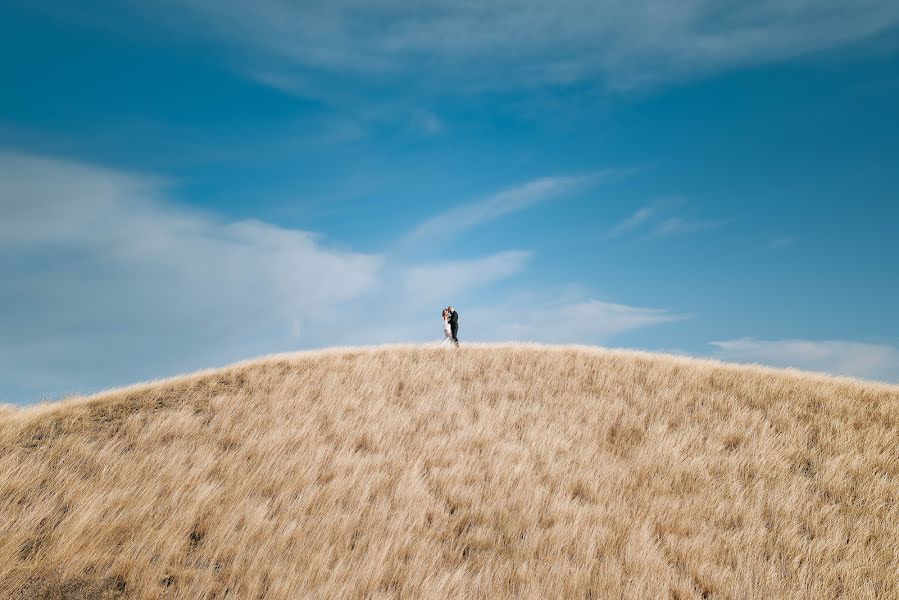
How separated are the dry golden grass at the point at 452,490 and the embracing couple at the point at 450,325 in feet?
14.7

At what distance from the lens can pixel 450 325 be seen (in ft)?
60.8

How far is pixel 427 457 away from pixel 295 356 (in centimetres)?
847

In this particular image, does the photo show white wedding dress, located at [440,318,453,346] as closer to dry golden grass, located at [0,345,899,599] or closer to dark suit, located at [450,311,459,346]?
dark suit, located at [450,311,459,346]

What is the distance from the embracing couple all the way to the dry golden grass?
4480mm

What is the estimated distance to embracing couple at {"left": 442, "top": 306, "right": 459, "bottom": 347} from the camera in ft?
61.0

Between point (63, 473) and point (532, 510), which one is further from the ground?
point (63, 473)

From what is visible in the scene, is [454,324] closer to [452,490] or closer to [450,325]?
[450,325]

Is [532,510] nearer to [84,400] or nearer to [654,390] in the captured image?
[654,390]

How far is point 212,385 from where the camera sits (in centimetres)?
1322

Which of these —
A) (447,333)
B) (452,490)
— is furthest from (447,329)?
(452,490)

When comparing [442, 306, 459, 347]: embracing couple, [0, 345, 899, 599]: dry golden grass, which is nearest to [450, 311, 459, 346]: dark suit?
[442, 306, 459, 347]: embracing couple

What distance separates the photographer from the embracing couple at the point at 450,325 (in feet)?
61.0

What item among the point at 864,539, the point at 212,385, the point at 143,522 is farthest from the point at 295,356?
the point at 864,539

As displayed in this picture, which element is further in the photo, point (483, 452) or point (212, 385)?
point (212, 385)
